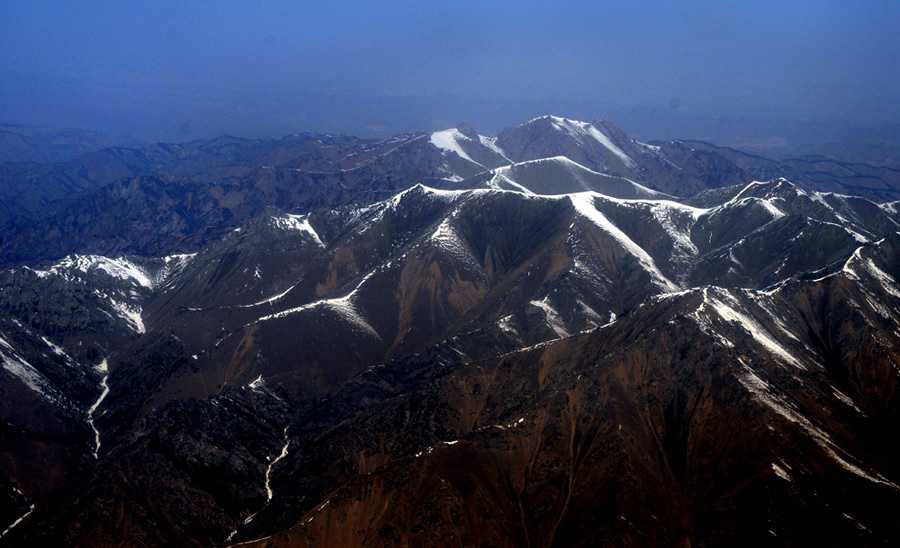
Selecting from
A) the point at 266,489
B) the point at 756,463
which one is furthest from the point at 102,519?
the point at 756,463

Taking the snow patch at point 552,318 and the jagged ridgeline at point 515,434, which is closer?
the jagged ridgeline at point 515,434

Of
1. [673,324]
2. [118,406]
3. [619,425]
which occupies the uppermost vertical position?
[673,324]

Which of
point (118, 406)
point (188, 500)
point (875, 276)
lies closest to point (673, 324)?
point (875, 276)

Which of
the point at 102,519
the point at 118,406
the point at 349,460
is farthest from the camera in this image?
the point at 118,406

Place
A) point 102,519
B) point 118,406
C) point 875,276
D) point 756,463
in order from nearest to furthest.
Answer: point 756,463 → point 102,519 → point 875,276 → point 118,406

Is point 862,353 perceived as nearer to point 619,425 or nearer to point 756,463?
point 756,463

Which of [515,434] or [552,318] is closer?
[515,434]

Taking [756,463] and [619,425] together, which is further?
[619,425]

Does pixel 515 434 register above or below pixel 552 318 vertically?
above

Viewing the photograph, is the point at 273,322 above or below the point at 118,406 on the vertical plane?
above

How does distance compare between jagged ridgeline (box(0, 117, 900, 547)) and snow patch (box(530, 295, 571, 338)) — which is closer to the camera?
jagged ridgeline (box(0, 117, 900, 547))
